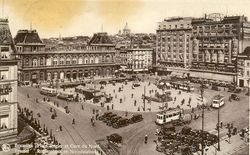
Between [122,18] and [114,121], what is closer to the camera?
[122,18]

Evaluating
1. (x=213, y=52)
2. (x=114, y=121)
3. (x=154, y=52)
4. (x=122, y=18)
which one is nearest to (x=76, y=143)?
(x=114, y=121)

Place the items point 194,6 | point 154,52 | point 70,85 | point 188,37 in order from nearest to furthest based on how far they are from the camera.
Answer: point 194,6 → point 70,85 → point 188,37 → point 154,52

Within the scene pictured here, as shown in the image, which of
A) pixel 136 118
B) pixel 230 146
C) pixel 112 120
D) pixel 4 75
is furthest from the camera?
pixel 136 118

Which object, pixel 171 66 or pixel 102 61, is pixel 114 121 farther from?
pixel 171 66

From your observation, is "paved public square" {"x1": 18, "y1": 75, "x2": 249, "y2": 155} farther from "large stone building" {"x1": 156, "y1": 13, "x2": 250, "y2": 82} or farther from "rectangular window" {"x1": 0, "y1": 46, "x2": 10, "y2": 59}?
"large stone building" {"x1": 156, "y1": 13, "x2": 250, "y2": 82}

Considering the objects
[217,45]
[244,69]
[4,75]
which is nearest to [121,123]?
[4,75]

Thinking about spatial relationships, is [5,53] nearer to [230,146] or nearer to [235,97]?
[230,146]
